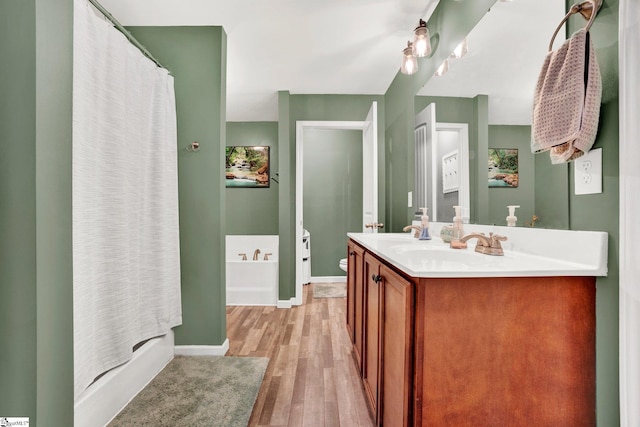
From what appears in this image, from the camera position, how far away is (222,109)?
7.31 feet

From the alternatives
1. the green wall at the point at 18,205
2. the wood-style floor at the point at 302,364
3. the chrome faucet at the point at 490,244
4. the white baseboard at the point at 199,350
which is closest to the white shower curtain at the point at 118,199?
the white baseboard at the point at 199,350

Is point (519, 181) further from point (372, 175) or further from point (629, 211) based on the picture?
point (372, 175)

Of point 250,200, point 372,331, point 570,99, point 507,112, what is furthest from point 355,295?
point 250,200

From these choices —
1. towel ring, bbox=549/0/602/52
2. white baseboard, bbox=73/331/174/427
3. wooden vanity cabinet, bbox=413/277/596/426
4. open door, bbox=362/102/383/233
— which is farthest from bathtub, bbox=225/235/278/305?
towel ring, bbox=549/0/602/52

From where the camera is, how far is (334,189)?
14.6 ft

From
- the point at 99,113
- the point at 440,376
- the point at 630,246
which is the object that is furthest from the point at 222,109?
the point at 630,246

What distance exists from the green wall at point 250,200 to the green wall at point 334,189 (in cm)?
49

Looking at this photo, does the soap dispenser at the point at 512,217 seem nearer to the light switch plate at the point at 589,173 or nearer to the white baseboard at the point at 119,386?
the light switch plate at the point at 589,173

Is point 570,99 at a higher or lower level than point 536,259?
higher

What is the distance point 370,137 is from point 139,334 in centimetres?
238

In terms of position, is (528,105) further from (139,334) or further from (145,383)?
(145,383)

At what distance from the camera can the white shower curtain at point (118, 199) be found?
4.21 ft

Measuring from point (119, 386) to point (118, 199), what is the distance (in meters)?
0.97

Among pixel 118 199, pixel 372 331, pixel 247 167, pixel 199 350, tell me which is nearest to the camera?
pixel 372 331
